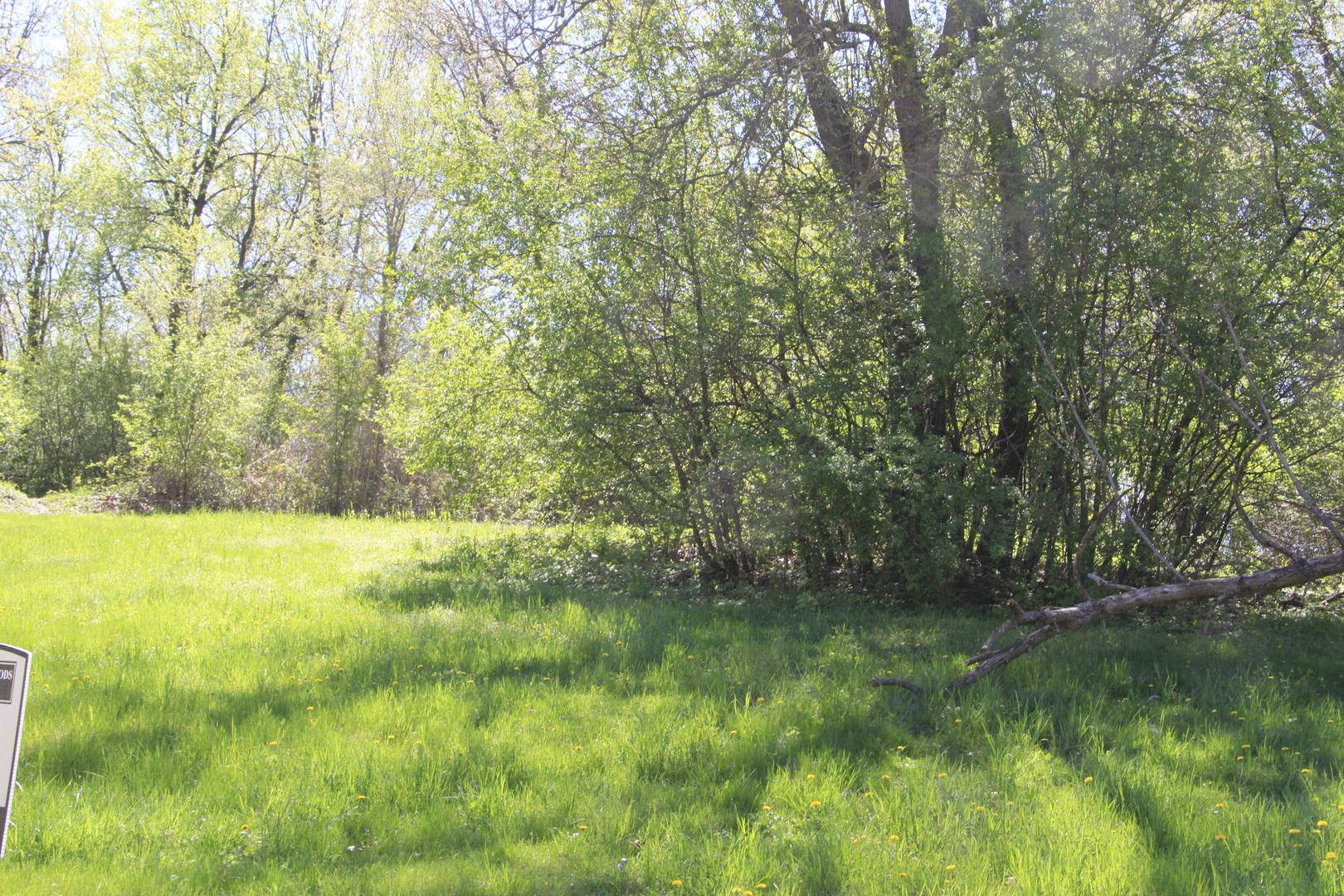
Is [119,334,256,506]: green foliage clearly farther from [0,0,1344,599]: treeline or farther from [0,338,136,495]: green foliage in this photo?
[0,0,1344,599]: treeline

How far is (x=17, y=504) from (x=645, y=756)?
20.2 m

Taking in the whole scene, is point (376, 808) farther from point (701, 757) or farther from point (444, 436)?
point (444, 436)

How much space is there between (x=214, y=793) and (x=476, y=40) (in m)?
10.4

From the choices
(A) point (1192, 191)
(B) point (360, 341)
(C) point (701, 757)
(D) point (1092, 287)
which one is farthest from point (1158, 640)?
(B) point (360, 341)

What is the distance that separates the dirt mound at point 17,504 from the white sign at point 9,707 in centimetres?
1933

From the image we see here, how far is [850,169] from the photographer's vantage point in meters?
9.41

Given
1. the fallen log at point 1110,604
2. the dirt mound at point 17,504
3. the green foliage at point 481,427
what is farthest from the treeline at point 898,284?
the dirt mound at point 17,504

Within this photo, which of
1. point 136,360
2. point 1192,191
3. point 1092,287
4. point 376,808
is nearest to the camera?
point 376,808

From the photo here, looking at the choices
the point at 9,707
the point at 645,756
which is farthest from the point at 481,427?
the point at 9,707

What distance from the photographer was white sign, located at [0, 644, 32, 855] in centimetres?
210

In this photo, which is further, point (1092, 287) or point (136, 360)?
point (136, 360)

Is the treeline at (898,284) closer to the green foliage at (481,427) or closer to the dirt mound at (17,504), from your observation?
the green foliage at (481,427)

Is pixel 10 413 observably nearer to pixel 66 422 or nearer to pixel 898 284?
pixel 66 422

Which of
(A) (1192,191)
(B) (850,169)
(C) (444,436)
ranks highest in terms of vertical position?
(B) (850,169)
